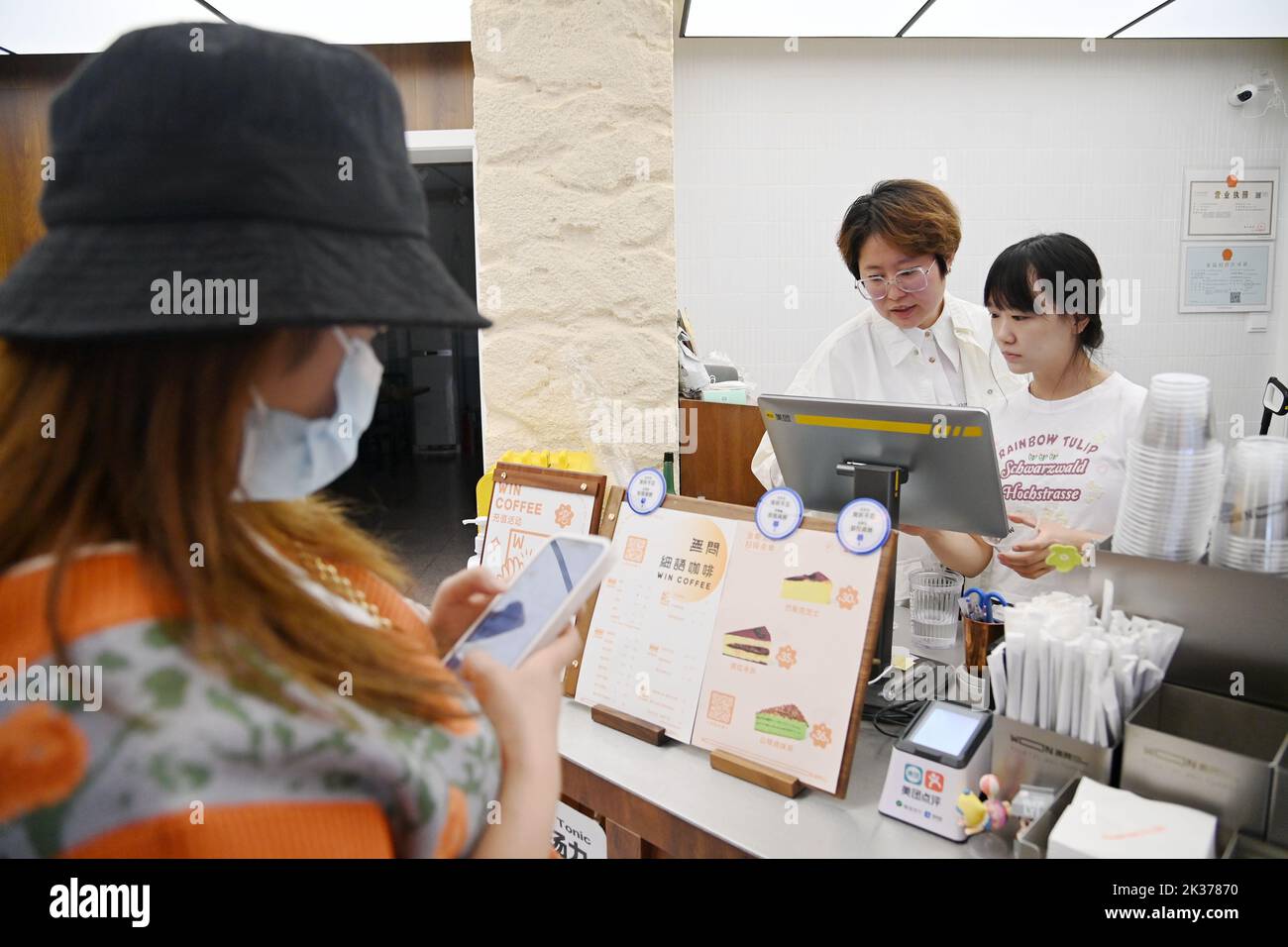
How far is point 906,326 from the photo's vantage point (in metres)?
2.47

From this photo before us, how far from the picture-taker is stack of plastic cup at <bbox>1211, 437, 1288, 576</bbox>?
39.7 inches

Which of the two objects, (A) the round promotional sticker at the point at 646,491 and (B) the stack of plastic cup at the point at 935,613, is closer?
(A) the round promotional sticker at the point at 646,491

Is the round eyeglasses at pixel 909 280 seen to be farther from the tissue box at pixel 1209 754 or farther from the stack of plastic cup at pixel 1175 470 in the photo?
the tissue box at pixel 1209 754

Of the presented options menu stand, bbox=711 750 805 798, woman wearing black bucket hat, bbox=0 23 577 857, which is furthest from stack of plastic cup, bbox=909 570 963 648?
woman wearing black bucket hat, bbox=0 23 577 857

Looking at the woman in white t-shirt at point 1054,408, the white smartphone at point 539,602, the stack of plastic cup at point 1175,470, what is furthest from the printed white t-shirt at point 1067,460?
the white smartphone at point 539,602

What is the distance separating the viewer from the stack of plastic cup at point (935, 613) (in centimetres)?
169

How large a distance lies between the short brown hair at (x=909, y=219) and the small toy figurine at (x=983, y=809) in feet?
5.44

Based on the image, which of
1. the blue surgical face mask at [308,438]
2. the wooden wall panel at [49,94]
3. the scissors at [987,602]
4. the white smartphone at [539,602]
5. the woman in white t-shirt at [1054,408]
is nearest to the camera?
the blue surgical face mask at [308,438]

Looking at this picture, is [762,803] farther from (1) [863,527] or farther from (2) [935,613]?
(2) [935,613]

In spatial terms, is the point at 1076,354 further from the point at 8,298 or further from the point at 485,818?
the point at 8,298

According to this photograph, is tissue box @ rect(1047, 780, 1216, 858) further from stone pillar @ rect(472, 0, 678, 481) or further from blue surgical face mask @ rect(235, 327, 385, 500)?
stone pillar @ rect(472, 0, 678, 481)

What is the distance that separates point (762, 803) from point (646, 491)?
551mm

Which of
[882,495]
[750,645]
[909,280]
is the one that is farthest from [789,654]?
[909,280]
